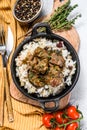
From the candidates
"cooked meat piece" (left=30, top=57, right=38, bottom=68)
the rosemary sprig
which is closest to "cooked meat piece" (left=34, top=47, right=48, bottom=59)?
"cooked meat piece" (left=30, top=57, right=38, bottom=68)

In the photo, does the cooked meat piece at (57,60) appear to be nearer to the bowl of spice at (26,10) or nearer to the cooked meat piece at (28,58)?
the cooked meat piece at (28,58)

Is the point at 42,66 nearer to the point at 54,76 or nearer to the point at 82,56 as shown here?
the point at 54,76

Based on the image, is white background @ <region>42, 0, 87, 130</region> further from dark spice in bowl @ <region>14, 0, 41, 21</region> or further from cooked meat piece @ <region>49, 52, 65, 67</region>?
cooked meat piece @ <region>49, 52, 65, 67</region>

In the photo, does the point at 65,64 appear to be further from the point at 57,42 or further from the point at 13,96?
the point at 13,96

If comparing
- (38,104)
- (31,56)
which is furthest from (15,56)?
(38,104)

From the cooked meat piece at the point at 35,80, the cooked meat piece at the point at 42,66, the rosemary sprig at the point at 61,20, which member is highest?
the rosemary sprig at the point at 61,20

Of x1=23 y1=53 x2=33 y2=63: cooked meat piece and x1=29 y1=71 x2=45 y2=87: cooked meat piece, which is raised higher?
x1=23 y1=53 x2=33 y2=63: cooked meat piece

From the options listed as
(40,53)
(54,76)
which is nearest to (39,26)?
(40,53)

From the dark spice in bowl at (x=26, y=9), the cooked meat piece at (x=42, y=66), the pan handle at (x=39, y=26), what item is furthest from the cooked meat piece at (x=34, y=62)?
the dark spice in bowl at (x=26, y=9)
